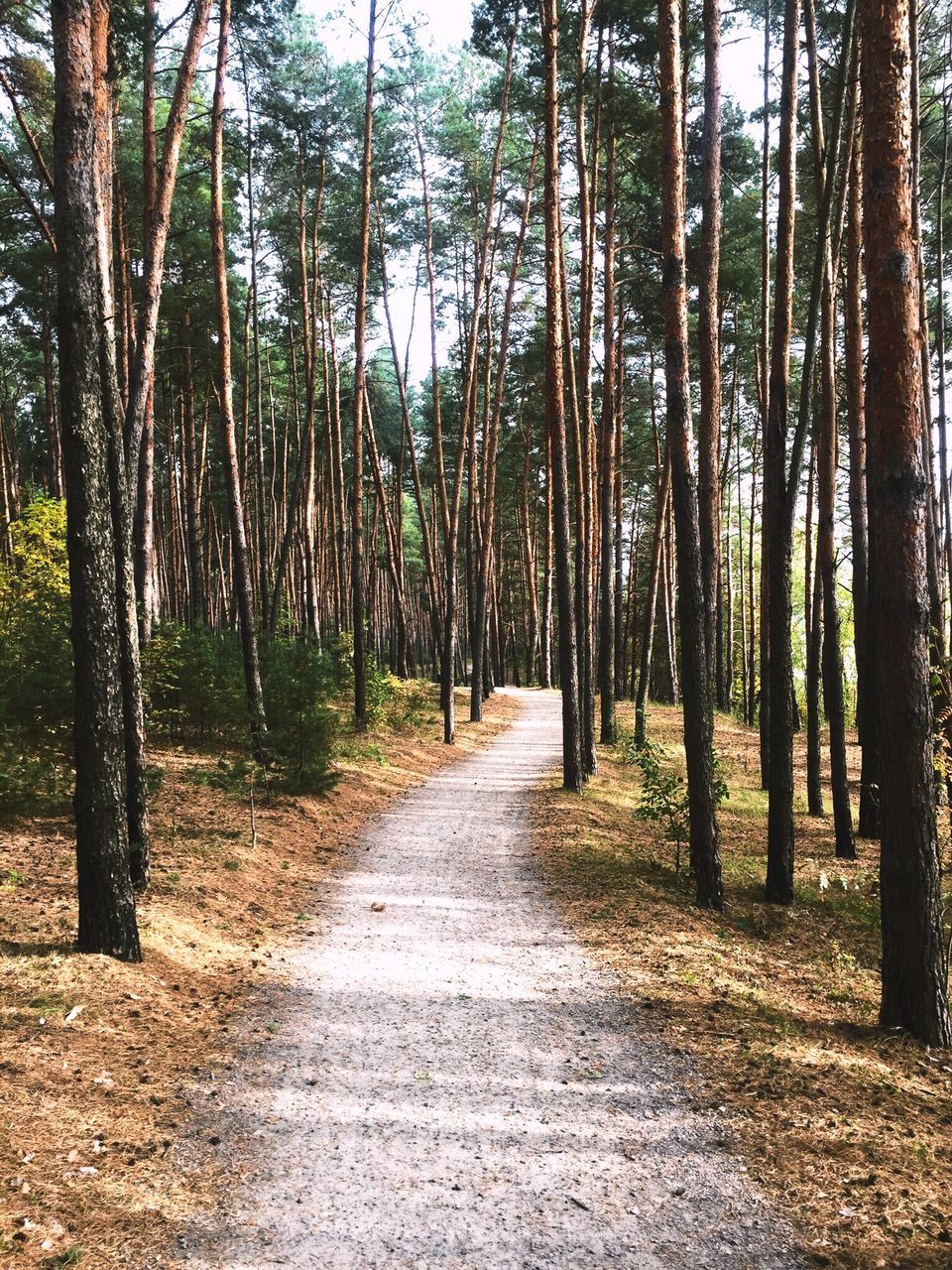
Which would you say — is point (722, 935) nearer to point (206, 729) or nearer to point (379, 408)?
point (206, 729)

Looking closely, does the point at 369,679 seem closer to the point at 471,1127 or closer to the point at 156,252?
the point at 156,252

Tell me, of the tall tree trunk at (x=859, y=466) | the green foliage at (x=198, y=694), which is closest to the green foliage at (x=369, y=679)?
the green foliage at (x=198, y=694)

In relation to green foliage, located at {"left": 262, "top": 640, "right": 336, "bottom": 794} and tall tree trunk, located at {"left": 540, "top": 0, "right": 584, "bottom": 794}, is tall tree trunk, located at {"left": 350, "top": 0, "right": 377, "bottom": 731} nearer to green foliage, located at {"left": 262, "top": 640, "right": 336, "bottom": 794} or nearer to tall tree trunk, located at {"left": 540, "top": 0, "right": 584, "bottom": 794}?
tall tree trunk, located at {"left": 540, "top": 0, "right": 584, "bottom": 794}

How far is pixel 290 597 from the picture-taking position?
94.7ft

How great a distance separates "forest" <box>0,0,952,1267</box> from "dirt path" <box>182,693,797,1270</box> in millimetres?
86

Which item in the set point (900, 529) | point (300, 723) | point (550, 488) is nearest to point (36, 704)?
point (300, 723)

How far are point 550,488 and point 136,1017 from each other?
11.1 m

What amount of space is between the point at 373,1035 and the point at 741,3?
14015mm

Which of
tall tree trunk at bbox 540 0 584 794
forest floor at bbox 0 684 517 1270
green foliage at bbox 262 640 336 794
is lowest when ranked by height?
forest floor at bbox 0 684 517 1270

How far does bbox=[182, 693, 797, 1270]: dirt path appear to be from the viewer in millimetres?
3143

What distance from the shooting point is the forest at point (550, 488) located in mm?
4914

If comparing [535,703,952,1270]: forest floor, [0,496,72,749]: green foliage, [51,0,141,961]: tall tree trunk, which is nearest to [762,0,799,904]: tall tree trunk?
[535,703,952,1270]: forest floor

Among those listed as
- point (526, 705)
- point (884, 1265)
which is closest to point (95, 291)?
point (884, 1265)

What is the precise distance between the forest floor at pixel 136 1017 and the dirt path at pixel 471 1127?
0.97 feet
